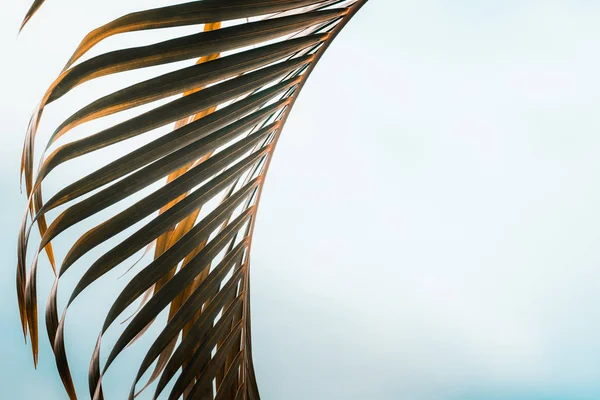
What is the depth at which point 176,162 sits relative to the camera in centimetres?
41

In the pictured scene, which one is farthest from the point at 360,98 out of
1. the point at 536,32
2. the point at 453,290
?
the point at 453,290

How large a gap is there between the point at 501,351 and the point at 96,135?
15.3 ft

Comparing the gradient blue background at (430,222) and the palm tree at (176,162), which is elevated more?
the gradient blue background at (430,222)

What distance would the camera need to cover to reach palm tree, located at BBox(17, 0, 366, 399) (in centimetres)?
37

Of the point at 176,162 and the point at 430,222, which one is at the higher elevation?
the point at 430,222

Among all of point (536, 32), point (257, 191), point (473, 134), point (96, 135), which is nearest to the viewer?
point (96, 135)

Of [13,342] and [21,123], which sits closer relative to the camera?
[21,123]

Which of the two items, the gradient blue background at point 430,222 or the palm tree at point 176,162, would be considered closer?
the palm tree at point 176,162

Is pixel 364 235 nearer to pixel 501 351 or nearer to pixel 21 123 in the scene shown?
pixel 501 351

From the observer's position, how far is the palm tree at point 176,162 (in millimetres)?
368

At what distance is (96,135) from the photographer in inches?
14.3

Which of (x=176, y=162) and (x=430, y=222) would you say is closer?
(x=176, y=162)

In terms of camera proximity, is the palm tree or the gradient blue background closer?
the palm tree

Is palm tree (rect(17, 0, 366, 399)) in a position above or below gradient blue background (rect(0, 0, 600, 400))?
below
